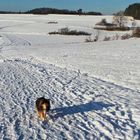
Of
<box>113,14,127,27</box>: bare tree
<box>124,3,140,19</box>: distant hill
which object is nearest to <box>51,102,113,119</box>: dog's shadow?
<box>113,14,127,27</box>: bare tree

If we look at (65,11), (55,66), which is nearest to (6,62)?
(55,66)

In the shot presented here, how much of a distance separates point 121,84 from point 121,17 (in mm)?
74025

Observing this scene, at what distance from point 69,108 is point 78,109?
240 mm

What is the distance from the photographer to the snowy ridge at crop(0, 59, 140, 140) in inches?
307

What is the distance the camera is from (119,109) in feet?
30.8

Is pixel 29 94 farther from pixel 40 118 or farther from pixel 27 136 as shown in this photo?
pixel 27 136

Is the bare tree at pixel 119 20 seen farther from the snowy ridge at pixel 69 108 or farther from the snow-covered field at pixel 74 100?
the snowy ridge at pixel 69 108

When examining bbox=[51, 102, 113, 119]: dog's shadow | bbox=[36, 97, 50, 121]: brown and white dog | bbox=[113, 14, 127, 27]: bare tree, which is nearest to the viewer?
bbox=[36, 97, 50, 121]: brown and white dog

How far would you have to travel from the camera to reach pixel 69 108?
9766 mm

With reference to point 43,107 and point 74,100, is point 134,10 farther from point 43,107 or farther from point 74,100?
point 43,107

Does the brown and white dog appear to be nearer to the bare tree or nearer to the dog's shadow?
the dog's shadow

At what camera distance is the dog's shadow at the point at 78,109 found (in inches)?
365

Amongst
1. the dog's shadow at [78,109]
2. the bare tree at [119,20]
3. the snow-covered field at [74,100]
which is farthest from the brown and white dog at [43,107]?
the bare tree at [119,20]

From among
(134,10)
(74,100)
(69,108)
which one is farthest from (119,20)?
(69,108)
